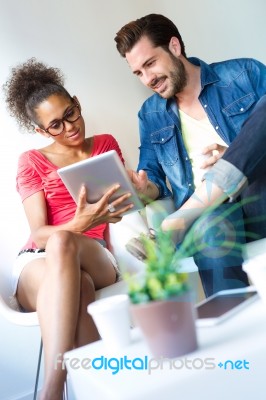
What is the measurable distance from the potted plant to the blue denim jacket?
49.5 inches

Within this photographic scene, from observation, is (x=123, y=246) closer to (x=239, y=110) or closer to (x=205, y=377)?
(x=239, y=110)

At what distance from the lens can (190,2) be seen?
2650mm

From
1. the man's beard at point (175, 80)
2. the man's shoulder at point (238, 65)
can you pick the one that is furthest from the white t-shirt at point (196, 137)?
the man's shoulder at point (238, 65)

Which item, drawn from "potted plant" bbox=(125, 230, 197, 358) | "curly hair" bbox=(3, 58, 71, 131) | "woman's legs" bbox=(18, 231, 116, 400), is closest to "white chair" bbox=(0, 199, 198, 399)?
"woman's legs" bbox=(18, 231, 116, 400)

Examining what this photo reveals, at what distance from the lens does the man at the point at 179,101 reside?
201cm

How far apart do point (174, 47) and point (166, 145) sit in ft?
1.39

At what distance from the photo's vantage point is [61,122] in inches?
77.5

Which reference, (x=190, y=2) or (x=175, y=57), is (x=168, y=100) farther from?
(x=190, y=2)

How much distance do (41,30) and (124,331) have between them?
1804 mm

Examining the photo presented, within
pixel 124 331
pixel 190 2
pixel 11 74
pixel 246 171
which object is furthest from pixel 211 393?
pixel 190 2

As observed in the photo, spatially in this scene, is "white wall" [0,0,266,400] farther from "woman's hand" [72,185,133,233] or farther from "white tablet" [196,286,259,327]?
"white tablet" [196,286,259,327]

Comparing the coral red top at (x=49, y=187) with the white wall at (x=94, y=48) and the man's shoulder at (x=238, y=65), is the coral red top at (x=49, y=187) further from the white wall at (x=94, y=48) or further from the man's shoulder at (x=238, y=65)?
the man's shoulder at (x=238, y=65)

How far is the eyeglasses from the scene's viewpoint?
1.97m

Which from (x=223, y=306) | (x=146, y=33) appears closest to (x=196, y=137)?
(x=146, y=33)
